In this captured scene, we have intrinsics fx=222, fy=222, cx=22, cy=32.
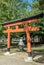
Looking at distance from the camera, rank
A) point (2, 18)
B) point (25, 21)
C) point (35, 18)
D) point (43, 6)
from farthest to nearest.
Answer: point (2, 18) → point (25, 21) → point (35, 18) → point (43, 6)

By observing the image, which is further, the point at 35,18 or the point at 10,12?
the point at 10,12

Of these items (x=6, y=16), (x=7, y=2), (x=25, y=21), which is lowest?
(x=25, y=21)

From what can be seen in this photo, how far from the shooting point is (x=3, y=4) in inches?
977

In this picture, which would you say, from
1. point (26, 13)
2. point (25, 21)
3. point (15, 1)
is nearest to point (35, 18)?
point (25, 21)

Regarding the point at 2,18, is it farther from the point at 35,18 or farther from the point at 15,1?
the point at 35,18

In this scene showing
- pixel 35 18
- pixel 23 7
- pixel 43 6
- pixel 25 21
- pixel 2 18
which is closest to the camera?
pixel 43 6

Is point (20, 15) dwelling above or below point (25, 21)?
above

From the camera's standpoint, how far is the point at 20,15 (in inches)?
963

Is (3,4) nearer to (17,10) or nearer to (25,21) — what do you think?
(17,10)

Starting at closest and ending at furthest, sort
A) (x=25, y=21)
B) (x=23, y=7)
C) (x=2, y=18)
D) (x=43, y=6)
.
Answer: (x=43, y=6) < (x=25, y=21) < (x=2, y=18) < (x=23, y=7)

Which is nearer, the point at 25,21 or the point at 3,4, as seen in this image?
the point at 25,21

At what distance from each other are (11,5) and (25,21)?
976 cm

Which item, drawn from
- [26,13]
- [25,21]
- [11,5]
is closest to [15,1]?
[11,5]

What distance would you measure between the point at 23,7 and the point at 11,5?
1.68 metres
